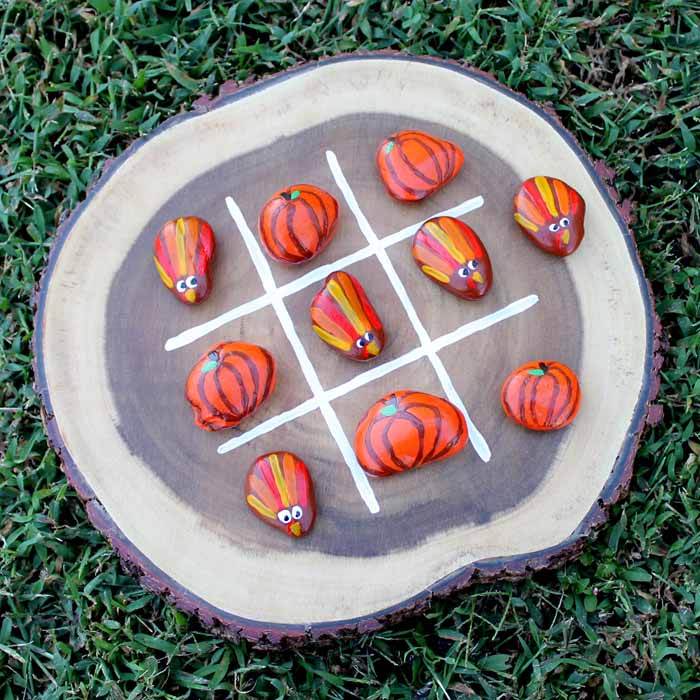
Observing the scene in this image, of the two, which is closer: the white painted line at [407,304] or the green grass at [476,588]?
the white painted line at [407,304]

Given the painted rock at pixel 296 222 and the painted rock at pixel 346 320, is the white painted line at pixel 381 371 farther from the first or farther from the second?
the painted rock at pixel 296 222

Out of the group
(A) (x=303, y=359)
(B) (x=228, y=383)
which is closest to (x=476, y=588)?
(A) (x=303, y=359)

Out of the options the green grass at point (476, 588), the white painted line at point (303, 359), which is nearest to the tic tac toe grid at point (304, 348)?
the white painted line at point (303, 359)

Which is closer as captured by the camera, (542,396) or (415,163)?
(542,396)

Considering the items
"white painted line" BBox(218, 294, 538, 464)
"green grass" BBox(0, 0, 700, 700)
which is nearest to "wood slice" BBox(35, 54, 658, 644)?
"white painted line" BBox(218, 294, 538, 464)

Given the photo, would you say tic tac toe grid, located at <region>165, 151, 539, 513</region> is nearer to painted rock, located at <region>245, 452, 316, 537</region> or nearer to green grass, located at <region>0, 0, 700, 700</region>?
painted rock, located at <region>245, 452, 316, 537</region>

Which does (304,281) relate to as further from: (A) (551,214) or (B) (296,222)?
(A) (551,214)
